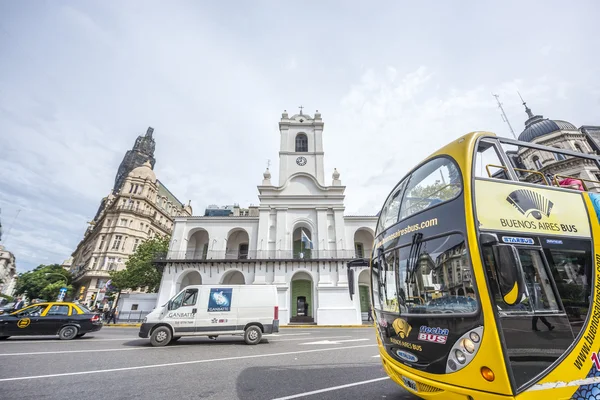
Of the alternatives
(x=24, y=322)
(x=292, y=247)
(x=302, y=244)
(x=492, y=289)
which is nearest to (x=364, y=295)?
(x=302, y=244)

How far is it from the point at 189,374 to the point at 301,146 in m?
24.6

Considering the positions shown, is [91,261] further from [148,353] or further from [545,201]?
[545,201]

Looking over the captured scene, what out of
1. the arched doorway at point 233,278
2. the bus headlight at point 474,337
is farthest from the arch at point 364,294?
the bus headlight at point 474,337

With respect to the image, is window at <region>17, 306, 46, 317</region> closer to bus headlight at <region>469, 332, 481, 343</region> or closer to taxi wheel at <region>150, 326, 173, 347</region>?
taxi wheel at <region>150, 326, 173, 347</region>

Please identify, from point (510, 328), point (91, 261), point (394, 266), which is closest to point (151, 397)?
point (394, 266)

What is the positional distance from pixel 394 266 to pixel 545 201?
2.12 metres

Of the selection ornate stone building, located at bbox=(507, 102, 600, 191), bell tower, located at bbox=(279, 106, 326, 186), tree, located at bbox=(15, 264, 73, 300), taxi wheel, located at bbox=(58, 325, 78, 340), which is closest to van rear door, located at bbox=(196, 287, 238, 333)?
taxi wheel, located at bbox=(58, 325, 78, 340)

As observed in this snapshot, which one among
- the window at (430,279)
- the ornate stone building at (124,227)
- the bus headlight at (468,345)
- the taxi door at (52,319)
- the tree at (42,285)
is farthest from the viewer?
the tree at (42,285)

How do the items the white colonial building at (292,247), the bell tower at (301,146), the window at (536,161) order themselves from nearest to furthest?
the white colonial building at (292,247) < the window at (536,161) < the bell tower at (301,146)

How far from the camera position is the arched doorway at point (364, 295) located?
21172 mm

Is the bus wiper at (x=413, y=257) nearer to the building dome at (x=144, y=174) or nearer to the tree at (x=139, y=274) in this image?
the tree at (x=139, y=274)

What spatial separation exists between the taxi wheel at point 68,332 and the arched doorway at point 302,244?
14.3 metres

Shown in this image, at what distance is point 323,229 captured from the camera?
2192 cm

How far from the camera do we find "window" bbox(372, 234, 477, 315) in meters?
2.68
